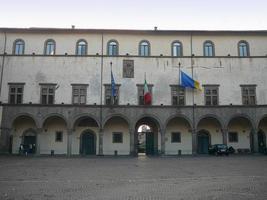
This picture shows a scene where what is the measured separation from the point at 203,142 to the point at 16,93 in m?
20.8

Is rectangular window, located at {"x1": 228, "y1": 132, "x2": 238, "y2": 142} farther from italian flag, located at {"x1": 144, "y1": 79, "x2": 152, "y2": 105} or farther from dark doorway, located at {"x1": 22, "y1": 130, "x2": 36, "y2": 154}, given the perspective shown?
dark doorway, located at {"x1": 22, "y1": 130, "x2": 36, "y2": 154}

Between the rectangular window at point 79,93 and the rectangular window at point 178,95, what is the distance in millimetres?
9251

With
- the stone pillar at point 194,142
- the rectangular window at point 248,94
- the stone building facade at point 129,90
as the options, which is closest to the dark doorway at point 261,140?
the stone building facade at point 129,90

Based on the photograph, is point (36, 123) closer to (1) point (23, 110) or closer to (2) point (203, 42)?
(1) point (23, 110)

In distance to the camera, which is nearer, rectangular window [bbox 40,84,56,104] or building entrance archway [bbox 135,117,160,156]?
rectangular window [bbox 40,84,56,104]

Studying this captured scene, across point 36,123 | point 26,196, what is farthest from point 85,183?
point 36,123

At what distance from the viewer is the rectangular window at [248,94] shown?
3266 centimetres

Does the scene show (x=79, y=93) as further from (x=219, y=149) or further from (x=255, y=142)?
(x=255, y=142)

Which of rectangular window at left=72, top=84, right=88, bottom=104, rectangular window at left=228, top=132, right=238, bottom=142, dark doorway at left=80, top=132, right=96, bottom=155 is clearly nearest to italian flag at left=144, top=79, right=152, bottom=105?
rectangular window at left=72, top=84, right=88, bottom=104

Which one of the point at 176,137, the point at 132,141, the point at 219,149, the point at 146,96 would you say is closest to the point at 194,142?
the point at 176,137

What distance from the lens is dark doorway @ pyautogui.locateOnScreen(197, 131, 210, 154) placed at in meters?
33.8

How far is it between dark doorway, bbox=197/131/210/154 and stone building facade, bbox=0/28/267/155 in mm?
110

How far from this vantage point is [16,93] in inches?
1255

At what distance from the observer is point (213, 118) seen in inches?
1276
